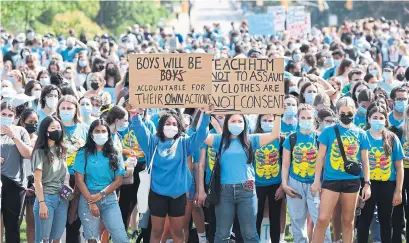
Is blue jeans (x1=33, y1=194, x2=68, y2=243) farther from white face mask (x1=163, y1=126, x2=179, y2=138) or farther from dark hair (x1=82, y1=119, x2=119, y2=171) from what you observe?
white face mask (x1=163, y1=126, x2=179, y2=138)

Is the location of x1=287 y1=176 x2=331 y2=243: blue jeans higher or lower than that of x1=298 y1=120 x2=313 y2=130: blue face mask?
lower

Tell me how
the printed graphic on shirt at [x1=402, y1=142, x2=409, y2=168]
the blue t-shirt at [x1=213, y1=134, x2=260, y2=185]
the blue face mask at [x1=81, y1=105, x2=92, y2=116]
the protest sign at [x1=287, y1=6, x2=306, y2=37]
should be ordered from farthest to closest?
the protest sign at [x1=287, y1=6, x2=306, y2=37], the blue face mask at [x1=81, y1=105, x2=92, y2=116], the printed graphic on shirt at [x1=402, y1=142, x2=409, y2=168], the blue t-shirt at [x1=213, y1=134, x2=260, y2=185]

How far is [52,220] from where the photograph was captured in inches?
399

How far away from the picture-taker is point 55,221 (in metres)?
10.2

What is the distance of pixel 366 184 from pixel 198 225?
81.9 inches

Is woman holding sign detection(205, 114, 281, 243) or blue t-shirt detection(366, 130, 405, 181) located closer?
woman holding sign detection(205, 114, 281, 243)

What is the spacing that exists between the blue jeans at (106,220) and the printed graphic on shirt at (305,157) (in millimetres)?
1971

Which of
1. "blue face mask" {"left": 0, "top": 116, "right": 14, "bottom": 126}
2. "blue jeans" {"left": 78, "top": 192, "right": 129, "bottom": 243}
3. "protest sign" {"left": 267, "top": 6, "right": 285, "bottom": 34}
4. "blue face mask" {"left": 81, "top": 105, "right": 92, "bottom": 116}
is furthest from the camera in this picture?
"protest sign" {"left": 267, "top": 6, "right": 285, "bottom": 34}

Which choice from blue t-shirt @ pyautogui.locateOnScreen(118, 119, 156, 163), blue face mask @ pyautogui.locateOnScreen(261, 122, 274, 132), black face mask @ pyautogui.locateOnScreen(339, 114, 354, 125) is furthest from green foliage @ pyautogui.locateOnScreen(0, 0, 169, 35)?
black face mask @ pyautogui.locateOnScreen(339, 114, 354, 125)

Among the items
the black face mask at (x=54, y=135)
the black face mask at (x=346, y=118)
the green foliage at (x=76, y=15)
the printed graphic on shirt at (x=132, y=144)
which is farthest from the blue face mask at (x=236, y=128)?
the green foliage at (x=76, y=15)

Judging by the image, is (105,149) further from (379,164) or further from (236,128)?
(379,164)

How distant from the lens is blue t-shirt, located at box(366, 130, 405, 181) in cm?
1063

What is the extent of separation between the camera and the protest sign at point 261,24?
26439 millimetres

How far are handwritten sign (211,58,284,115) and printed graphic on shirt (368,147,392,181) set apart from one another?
124 cm
